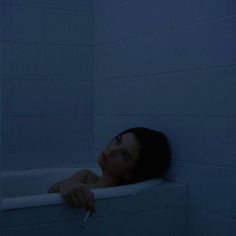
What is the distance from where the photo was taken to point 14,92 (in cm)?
259

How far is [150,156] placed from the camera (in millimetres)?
2066

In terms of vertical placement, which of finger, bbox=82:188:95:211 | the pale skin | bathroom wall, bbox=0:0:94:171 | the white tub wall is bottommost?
the white tub wall

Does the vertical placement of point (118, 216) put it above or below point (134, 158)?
below

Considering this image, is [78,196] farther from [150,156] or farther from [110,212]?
[150,156]

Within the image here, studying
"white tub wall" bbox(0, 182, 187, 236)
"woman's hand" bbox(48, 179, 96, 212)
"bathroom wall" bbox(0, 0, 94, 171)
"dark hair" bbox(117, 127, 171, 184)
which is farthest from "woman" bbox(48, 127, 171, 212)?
"bathroom wall" bbox(0, 0, 94, 171)

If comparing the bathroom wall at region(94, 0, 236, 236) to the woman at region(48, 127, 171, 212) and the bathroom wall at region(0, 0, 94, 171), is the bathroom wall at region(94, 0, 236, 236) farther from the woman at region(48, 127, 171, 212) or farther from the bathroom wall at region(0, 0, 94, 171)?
the bathroom wall at region(0, 0, 94, 171)

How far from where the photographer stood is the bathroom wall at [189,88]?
1867 mm

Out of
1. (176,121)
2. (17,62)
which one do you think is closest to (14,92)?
(17,62)

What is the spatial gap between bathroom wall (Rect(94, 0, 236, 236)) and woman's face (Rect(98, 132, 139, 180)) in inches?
7.3

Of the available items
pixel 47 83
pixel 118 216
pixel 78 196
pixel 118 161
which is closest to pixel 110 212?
pixel 118 216

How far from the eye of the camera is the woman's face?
6.75ft

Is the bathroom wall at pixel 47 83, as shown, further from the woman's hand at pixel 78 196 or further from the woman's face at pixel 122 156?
Answer: the woman's hand at pixel 78 196

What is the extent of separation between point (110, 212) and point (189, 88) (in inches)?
23.5

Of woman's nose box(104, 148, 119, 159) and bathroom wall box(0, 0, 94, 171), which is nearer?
woman's nose box(104, 148, 119, 159)
